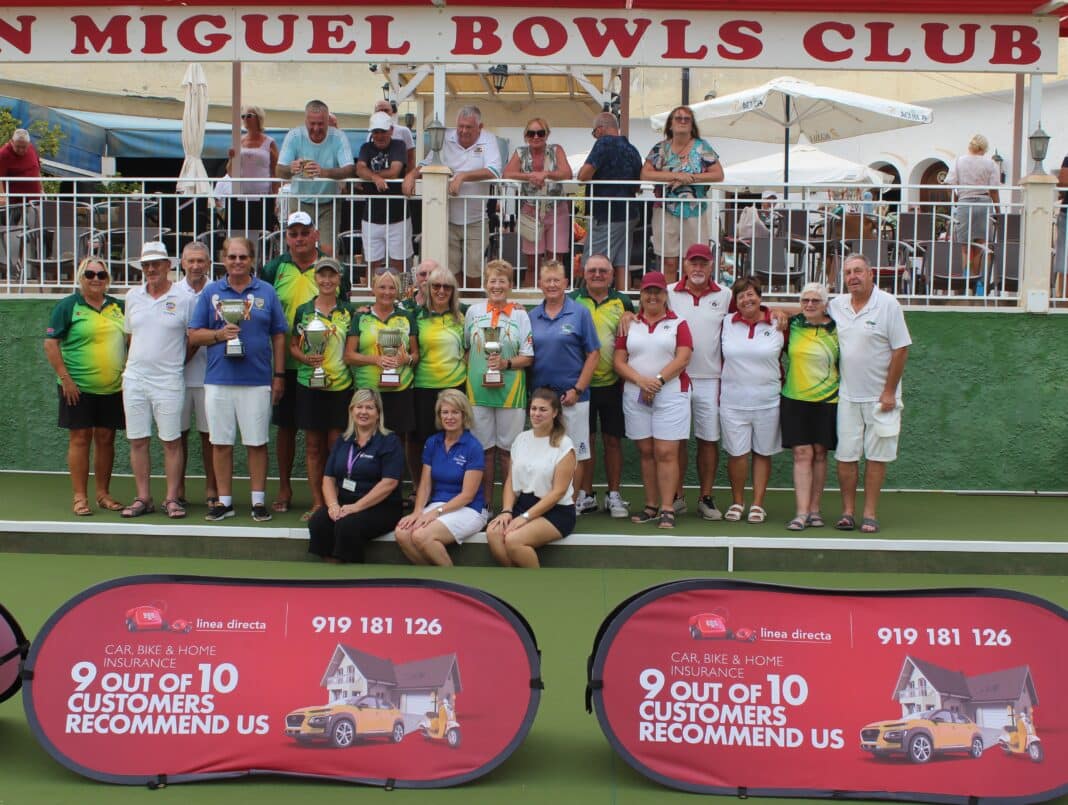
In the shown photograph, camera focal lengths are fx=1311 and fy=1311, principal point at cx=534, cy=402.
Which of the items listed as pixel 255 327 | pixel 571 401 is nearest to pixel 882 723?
pixel 571 401

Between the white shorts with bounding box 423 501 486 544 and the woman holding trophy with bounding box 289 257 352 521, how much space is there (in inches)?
44.3

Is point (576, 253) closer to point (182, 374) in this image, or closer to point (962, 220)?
point (962, 220)

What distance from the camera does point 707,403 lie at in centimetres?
881

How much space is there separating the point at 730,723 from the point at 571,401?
4.37 metres

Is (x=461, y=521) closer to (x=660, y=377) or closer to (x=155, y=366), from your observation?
(x=660, y=377)

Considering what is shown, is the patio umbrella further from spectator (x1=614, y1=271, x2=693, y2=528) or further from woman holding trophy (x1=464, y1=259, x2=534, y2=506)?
woman holding trophy (x1=464, y1=259, x2=534, y2=506)

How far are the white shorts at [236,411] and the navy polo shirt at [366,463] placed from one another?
80 cm

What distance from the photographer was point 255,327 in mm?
8484

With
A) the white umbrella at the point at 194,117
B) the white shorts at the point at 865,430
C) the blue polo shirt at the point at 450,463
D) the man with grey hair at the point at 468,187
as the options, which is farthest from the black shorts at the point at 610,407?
the white umbrella at the point at 194,117

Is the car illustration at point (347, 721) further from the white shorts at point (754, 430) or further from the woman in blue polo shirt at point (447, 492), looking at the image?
the white shorts at point (754, 430)

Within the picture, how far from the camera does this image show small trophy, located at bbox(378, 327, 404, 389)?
8.46 meters

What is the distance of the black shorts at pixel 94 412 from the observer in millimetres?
8773

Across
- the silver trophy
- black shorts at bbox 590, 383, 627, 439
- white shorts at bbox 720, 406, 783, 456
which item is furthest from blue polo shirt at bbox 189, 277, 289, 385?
white shorts at bbox 720, 406, 783, 456

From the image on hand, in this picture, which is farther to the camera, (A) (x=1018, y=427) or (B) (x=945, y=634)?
(A) (x=1018, y=427)
